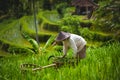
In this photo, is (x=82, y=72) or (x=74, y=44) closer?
(x=82, y=72)

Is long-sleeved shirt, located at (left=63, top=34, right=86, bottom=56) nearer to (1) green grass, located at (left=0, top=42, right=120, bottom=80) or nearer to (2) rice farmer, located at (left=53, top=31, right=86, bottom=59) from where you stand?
(2) rice farmer, located at (left=53, top=31, right=86, bottom=59)

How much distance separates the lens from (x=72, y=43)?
603cm

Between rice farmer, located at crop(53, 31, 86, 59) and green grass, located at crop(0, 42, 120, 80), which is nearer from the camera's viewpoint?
green grass, located at crop(0, 42, 120, 80)

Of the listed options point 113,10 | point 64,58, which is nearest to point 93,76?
point 113,10

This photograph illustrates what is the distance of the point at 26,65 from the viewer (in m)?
6.21

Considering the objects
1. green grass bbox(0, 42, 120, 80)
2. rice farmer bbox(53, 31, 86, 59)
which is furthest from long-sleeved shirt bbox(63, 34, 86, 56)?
green grass bbox(0, 42, 120, 80)

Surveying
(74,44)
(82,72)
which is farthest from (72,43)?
(82,72)

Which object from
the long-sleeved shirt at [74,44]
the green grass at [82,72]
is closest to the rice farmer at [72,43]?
the long-sleeved shirt at [74,44]

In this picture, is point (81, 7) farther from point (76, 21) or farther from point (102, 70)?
point (102, 70)

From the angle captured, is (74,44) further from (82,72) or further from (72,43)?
(82,72)

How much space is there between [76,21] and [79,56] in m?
11.6

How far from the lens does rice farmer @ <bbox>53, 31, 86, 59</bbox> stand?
5990 mm

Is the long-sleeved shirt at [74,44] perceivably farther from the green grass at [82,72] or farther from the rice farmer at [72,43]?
the green grass at [82,72]

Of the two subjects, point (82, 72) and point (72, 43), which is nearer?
point (82, 72)
